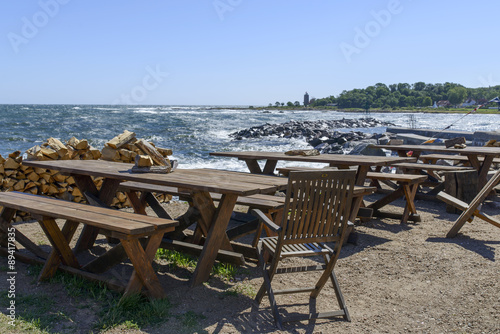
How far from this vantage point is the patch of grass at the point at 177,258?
389 cm

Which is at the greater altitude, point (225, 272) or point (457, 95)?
point (225, 272)

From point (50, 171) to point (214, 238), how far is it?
3848 mm

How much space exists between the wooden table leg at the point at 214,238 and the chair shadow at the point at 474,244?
2.48m

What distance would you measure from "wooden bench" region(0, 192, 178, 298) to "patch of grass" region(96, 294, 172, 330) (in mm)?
70

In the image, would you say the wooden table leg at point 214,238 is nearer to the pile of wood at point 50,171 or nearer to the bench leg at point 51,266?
the bench leg at point 51,266

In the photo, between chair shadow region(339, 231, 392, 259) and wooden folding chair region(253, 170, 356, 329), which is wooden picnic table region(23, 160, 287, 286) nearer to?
wooden folding chair region(253, 170, 356, 329)

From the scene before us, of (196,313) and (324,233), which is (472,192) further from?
(196,313)

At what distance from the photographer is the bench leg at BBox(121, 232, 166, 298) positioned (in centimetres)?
284

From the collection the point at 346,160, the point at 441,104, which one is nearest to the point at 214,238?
the point at 346,160

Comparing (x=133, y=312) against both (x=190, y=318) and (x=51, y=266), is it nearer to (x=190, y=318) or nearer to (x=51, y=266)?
(x=190, y=318)

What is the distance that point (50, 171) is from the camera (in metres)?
6.25

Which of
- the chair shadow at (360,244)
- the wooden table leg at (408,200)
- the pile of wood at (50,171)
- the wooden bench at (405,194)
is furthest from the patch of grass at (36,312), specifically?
the wooden table leg at (408,200)

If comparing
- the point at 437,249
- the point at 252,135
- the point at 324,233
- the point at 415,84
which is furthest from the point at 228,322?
the point at 415,84

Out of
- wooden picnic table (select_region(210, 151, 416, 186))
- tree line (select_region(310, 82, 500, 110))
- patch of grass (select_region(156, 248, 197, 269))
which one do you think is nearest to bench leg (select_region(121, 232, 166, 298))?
patch of grass (select_region(156, 248, 197, 269))
